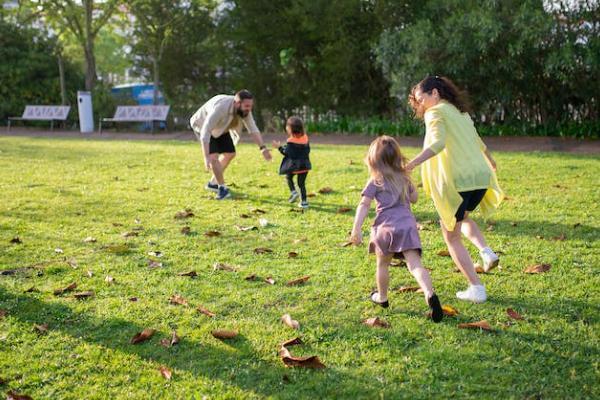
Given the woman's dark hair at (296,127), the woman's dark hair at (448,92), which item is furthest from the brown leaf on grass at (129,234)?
the woman's dark hair at (448,92)

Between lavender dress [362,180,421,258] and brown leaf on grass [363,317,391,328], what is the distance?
427 millimetres

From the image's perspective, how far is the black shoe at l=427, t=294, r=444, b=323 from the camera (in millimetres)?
3830

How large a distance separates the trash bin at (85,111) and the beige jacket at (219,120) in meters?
15.3

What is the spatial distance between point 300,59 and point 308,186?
11913mm

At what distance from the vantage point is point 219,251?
5.67 metres

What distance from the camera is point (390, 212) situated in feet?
13.1

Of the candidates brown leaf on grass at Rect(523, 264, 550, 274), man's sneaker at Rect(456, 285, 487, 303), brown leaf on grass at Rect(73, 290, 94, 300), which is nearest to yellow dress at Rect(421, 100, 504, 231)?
man's sneaker at Rect(456, 285, 487, 303)

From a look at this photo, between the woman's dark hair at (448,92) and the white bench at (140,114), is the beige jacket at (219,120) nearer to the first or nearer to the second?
the woman's dark hair at (448,92)

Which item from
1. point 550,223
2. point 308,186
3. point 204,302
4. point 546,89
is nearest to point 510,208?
point 550,223

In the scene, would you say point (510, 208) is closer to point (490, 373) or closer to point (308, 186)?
point (308, 186)

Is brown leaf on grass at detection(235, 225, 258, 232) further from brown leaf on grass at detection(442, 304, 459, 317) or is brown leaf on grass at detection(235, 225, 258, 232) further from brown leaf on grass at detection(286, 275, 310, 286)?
brown leaf on grass at detection(442, 304, 459, 317)

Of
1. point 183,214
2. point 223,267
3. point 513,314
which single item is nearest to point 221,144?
point 183,214

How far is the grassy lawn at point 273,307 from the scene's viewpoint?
125 inches

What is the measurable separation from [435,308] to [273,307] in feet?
3.62
